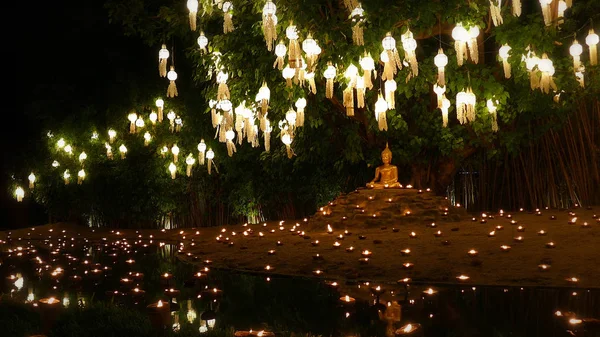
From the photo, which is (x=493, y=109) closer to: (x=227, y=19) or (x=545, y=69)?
(x=545, y=69)

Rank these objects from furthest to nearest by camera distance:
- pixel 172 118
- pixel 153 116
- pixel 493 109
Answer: pixel 153 116
pixel 172 118
pixel 493 109

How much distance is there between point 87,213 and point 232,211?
408 cm

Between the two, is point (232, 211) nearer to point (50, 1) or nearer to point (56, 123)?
point (56, 123)

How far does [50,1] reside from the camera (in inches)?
696

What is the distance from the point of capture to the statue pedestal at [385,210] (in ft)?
30.7

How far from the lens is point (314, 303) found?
457 centimetres

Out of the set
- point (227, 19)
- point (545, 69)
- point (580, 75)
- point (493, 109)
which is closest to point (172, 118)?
point (227, 19)

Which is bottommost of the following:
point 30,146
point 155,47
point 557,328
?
point 557,328

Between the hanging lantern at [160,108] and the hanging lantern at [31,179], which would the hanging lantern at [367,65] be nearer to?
the hanging lantern at [160,108]

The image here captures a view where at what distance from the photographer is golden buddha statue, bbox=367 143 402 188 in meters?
10.2

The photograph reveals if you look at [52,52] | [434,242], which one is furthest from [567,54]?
[52,52]

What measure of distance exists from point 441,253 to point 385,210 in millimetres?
3351

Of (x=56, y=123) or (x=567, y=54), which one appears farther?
(x=56, y=123)

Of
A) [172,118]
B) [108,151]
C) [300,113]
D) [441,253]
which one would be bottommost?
[441,253]
